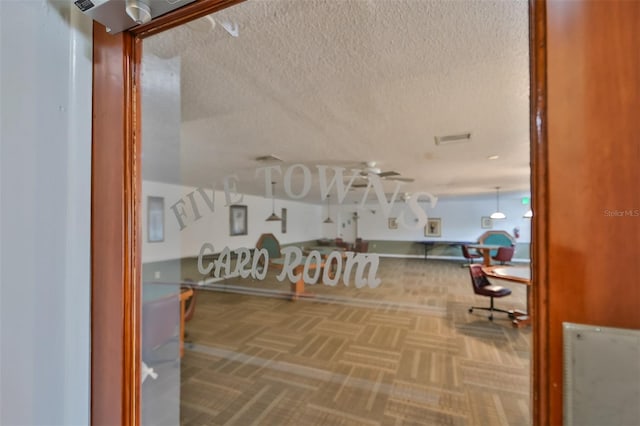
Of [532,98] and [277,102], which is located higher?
[277,102]

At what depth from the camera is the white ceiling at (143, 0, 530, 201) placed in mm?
1015

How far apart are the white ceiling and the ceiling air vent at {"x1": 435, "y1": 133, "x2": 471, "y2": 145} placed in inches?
2.3

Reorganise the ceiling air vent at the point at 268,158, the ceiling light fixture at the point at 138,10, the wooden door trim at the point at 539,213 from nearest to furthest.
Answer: the wooden door trim at the point at 539,213, the ceiling light fixture at the point at 138,10, the ceiling air vent at the point at 268,158

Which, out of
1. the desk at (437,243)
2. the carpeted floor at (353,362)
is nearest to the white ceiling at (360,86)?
the desk at (437,243)

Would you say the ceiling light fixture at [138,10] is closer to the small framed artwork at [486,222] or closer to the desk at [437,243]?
the desk at [437,243]

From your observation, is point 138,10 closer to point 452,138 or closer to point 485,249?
point 485,249

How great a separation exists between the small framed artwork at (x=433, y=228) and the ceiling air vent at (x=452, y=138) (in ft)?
3.76

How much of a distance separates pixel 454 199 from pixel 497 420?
1981 millimetres

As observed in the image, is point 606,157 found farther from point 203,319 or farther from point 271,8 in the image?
point 203,319

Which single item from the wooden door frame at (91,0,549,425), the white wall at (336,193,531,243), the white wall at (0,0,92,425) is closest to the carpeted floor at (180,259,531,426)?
the white wall at (336,193,531,243)

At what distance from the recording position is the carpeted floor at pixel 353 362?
82.1 inches

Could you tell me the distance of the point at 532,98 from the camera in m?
0.45

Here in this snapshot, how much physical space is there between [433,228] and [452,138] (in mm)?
1276

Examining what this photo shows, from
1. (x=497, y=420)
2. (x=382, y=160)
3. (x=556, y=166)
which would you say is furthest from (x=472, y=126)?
(x=497, y=420)
